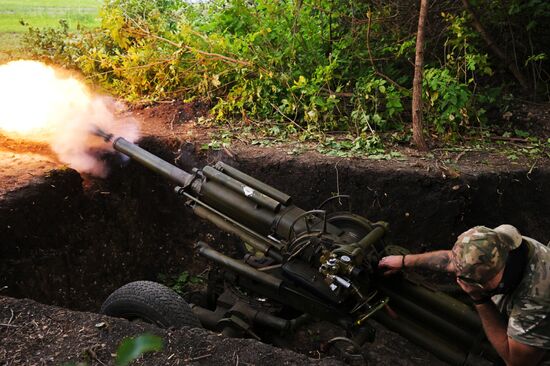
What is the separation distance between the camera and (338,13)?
23.2 ft

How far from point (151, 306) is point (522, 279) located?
2702 millimetres

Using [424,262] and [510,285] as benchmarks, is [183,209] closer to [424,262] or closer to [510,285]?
[424,262]

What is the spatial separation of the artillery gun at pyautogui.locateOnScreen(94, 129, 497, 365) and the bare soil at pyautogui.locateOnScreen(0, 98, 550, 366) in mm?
1050

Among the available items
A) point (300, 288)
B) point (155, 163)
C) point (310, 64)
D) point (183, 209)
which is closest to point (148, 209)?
point (183, 209)

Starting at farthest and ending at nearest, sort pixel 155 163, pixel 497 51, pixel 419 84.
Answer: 1. pixel 497 51
2. pixel 419 84
3. pixel 155 163

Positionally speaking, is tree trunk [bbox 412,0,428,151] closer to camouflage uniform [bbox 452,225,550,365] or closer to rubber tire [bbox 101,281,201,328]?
camouflage uniform [bbox 452,225,550,365]

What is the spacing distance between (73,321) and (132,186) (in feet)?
10.1

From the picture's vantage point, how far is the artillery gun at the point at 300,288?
11.6 feet

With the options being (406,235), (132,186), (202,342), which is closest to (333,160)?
(406,235)

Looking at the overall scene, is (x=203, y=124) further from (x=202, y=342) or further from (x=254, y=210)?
(x=202, y=342)

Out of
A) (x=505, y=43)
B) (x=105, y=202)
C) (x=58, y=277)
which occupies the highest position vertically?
(x=505, y=43)

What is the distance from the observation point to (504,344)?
10.5 ft

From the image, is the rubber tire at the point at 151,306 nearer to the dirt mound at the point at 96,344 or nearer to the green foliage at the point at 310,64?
the dirt mound at the point at 96,344

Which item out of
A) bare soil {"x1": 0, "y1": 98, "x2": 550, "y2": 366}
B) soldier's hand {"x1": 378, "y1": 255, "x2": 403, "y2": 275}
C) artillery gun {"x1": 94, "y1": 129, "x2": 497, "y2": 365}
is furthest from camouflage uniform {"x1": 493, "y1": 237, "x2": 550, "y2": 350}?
bare soil {"x1": 0, "y1": 98, "x2": 550, "y2": 366}
